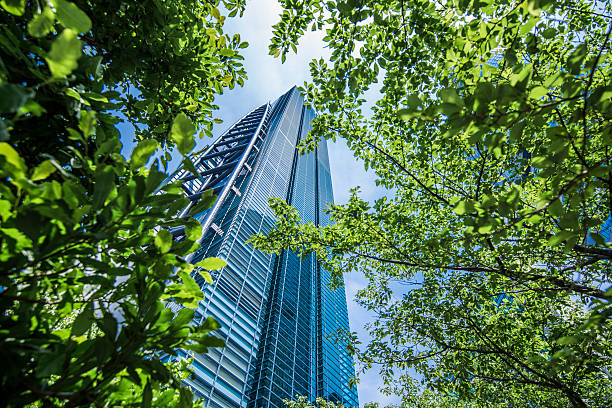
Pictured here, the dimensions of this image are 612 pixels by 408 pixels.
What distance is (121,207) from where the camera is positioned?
0.83 metres

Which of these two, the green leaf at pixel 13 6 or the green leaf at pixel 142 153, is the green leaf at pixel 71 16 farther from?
the green leaf at pixel 142 153

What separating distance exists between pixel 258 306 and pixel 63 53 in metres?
18.9

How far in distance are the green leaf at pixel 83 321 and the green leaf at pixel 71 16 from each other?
89cm

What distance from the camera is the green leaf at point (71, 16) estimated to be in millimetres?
722

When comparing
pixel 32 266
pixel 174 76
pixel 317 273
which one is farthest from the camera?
pixel 317 273

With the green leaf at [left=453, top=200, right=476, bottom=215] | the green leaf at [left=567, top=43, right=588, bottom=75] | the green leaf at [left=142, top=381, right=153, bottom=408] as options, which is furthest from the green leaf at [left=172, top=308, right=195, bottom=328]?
the green leaf at [left=567, top=43, right=588, bottom=75]

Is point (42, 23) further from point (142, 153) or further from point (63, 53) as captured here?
point (142, 153)

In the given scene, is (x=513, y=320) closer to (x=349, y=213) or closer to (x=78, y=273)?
(x=349, y=213)

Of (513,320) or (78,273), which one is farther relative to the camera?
(513,320)

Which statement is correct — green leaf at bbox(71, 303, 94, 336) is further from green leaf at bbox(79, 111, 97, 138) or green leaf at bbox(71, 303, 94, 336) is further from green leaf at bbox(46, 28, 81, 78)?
green leaf at bbox(46, 28, 81, 78)

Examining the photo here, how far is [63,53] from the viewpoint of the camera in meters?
0.65

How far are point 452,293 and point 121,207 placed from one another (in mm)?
5440

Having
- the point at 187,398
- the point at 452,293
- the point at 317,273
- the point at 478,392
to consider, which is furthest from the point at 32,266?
the point at 317,273

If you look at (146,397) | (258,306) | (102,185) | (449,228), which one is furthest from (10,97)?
(258,306)
